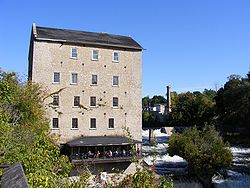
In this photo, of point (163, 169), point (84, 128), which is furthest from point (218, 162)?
point (84, 128)

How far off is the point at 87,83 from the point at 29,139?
17.7 meters

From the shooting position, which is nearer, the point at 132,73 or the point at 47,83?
the point at 47,83

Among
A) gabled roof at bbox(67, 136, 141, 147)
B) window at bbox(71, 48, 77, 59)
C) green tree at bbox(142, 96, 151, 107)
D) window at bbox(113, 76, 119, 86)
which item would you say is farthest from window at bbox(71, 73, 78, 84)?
green tree at bbox(142, 96, 151, 107)

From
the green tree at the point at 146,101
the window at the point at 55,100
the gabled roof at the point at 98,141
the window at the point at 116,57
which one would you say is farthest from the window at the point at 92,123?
the green tree at the point at 146,101

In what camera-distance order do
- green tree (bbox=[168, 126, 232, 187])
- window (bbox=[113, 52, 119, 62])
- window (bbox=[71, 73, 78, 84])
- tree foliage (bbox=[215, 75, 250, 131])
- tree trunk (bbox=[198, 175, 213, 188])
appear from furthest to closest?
tree foliage (bbox=[215, 75, 250, 131]), window (bbox=[113, 52, 119, 62]), window (bbox=[71, 73, 78, 84]), tree trunk (bbox=[198, 175, 213, 188]), green tree (bbox=[168, 126, 232, 187])

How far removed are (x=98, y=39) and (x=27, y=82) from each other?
1037cm

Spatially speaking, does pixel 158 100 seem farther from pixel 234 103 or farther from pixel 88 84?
pixel 88 84

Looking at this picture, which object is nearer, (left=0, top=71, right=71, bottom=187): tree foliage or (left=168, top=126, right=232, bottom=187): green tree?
(left=0, top=71, right=71, bottom=187): tree foliage

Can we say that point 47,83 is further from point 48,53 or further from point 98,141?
point 98,141

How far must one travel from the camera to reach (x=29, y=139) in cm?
1903

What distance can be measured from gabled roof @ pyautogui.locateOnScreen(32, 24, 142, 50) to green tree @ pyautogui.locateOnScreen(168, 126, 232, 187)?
1254 cm

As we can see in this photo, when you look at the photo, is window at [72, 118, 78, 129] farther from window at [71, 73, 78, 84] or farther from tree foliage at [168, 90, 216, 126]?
tree foliage at [168, 90, 216, 126]

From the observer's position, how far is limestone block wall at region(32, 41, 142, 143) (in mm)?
34531

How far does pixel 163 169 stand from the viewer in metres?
36.7
